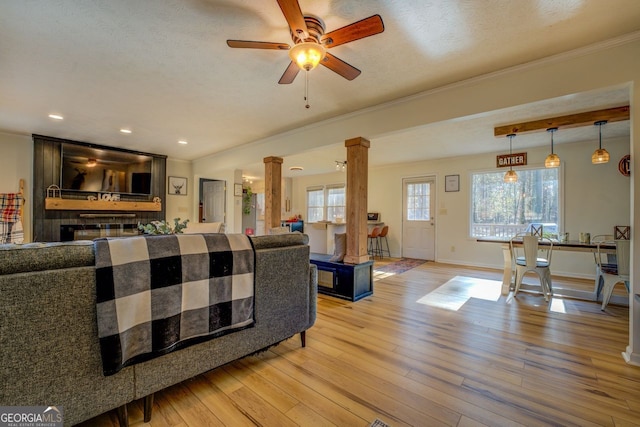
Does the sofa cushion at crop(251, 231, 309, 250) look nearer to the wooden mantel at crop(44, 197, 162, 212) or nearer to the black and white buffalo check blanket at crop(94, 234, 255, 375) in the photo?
the black and white buffalo check blanket at crop(94, 234, 255, 375)

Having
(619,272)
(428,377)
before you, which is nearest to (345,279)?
(428,377)

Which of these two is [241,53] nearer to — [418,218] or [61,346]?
Result: [61,346]

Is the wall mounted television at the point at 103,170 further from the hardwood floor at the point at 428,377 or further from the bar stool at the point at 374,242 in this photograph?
the bar stool at the point at 374,242

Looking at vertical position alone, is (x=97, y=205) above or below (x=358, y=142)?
below

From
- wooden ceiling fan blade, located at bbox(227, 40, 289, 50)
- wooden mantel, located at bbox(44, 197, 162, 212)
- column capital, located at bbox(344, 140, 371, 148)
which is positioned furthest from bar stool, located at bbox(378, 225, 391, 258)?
wooden ceiling fan blade, located at bbox(227, 40, 289, 50)

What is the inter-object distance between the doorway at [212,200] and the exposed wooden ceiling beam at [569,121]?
19.0ft

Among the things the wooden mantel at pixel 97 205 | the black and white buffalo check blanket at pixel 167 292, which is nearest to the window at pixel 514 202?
the black and white buffalo check blanket at pixel 167 292

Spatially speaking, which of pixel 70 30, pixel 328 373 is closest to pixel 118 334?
pixel 328 373

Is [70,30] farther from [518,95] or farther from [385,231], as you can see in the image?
[385,231]

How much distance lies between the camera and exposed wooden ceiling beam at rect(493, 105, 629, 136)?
318 centimetres

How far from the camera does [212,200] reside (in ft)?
22.9

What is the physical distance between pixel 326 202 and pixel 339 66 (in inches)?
250

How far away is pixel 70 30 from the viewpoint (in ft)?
6.59

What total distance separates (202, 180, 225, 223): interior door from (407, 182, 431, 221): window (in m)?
4.61
